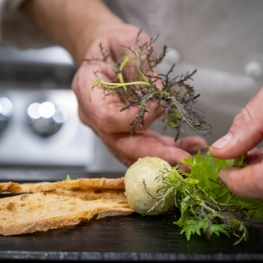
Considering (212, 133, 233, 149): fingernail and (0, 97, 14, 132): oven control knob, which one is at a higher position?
(212, 133, 233, 149): fingernail

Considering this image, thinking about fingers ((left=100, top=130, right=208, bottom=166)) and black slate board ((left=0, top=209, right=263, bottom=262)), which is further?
fingers ((left=100, top=130, right=208, bottom=166))

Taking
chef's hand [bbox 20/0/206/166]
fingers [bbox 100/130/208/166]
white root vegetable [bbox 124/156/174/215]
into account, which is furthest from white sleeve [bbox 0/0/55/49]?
white root vegetable [bbox 124/156/174/215]

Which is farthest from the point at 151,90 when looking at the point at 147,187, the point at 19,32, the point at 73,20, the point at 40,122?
the point at 40,122

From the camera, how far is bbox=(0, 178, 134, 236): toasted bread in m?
1.11

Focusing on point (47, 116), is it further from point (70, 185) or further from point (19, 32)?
point (70, 185)

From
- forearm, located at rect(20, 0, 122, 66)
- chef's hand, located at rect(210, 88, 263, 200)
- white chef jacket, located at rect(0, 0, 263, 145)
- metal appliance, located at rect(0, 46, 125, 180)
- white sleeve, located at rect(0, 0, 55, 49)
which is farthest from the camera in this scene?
metal appliance, located at rect(0, 46, 125, 180)

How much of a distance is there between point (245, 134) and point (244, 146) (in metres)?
0.03

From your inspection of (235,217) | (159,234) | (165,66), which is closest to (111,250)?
(159,234)

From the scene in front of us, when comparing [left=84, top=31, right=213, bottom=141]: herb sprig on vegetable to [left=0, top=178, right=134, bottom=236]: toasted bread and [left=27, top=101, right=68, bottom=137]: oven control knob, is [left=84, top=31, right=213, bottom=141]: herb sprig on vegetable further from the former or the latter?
[left=27, top=101, right=68, bottom=137]: oven control knob

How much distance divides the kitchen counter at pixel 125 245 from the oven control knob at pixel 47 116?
2.06 m

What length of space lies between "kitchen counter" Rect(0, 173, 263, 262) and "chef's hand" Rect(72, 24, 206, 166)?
1.05ft

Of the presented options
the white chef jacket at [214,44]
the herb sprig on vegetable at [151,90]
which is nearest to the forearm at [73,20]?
the white chef jacket at [214,44]

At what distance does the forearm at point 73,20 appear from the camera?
6.61 ft

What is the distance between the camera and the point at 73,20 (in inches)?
83.4
